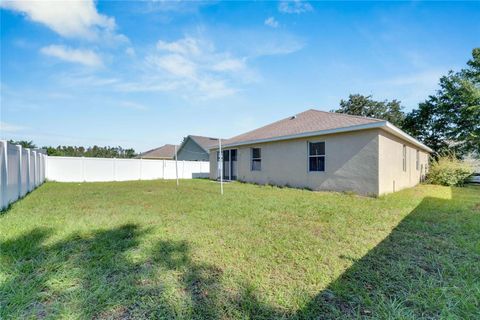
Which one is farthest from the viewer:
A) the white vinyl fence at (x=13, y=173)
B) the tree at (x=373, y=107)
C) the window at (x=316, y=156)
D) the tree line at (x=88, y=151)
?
the tree at (x=373, y=107)

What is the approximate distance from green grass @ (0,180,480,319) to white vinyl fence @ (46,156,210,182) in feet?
35.2

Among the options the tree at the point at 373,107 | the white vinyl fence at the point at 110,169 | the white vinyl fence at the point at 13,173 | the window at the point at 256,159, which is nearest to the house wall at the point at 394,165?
the window at the point at 256,159

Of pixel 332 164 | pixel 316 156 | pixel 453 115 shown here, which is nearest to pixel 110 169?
pixel 316 156

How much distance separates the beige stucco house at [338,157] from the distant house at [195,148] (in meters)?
10.7

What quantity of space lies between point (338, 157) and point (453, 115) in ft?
52.3

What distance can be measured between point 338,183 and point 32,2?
10069 millimetres

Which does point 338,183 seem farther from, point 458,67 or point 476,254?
point 458,67

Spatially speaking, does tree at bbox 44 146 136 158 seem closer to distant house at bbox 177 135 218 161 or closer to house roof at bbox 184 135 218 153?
distant house at bbox 177 135 218 161

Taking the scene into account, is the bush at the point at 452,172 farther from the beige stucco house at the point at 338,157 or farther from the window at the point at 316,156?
the window at the point at 316,156

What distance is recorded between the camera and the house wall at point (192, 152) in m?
23.6

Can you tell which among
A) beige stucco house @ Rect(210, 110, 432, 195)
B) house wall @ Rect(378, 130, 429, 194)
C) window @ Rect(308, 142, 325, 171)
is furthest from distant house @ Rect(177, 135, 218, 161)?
house wall @ Rect(378, 130, 429, 194)

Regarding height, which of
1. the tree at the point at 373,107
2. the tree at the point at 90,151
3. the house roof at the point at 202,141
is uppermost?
the tree at the point at 373,107

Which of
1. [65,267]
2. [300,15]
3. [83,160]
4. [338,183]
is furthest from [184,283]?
[83,160]

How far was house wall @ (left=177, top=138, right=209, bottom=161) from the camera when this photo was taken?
23.6 meters
